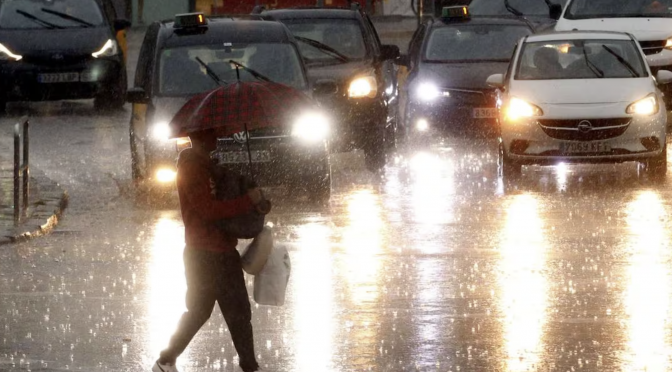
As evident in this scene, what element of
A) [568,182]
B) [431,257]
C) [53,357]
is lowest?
[53,357]

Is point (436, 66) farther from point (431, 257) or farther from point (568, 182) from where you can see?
point (431, 257)

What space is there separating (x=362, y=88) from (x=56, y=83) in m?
7.18

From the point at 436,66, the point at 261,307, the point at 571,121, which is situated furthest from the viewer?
the point at 436,66

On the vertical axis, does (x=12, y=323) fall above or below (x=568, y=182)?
below

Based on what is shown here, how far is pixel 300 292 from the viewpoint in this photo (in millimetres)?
10648

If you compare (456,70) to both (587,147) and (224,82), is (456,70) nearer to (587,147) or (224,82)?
(587,147)

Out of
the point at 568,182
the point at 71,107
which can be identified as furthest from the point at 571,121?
the point at 71,107

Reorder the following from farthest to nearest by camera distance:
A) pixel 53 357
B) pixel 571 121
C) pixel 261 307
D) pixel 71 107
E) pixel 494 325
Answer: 1. pixel 71 107
2. pixel 571 121
3. pixel 261 307
4. pixel 494 325
5. pixel 53 357

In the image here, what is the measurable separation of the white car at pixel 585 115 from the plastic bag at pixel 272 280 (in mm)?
9217

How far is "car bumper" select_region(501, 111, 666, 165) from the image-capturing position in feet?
54.8

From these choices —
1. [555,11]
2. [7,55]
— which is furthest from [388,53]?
[7,55]

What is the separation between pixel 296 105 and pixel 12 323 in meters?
2.14

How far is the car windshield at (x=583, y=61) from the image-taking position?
17.9m

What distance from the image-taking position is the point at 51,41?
24.8 m
